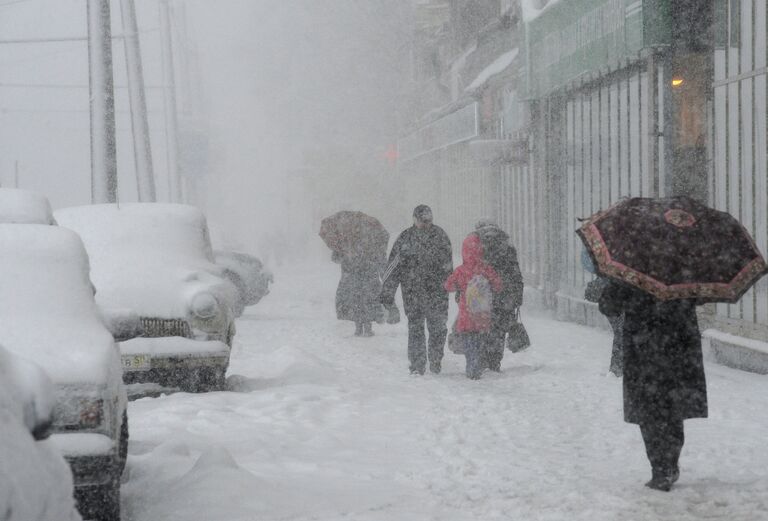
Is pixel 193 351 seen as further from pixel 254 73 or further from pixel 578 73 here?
pixel 254 73

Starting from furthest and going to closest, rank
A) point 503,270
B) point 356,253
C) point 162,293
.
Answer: point 356,253 < point 503,270 < point 162,293

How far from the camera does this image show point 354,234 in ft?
57.0

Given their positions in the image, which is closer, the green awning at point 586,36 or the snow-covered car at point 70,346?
the snow-covered car at point 70,346

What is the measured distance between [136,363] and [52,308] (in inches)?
147

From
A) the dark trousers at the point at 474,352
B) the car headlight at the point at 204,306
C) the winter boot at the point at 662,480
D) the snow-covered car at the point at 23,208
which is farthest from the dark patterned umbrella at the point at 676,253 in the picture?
the dark trousers at the point at 474,352

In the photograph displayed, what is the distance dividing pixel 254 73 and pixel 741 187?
295 feet

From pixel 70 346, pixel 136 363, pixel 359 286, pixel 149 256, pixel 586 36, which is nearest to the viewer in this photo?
pixel 70 346

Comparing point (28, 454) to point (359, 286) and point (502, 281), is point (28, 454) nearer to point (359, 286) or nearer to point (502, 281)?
point (502, 281)

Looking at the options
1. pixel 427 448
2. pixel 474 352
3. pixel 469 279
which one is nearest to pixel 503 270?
pixel 469 279

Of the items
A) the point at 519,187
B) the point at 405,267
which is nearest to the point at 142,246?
the point at 405,267

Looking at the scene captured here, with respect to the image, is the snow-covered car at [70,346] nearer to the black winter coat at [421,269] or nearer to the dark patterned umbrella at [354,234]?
the black winter coat at [421,269]

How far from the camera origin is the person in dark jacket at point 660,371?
21.5 feet

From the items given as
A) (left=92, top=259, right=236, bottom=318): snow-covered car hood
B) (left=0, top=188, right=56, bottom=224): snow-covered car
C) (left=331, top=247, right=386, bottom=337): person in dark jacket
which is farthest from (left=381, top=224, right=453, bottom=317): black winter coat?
(left=331, top=247, right=386, bottom=337): person in dark jacket

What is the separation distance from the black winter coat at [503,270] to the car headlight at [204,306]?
111 inches
